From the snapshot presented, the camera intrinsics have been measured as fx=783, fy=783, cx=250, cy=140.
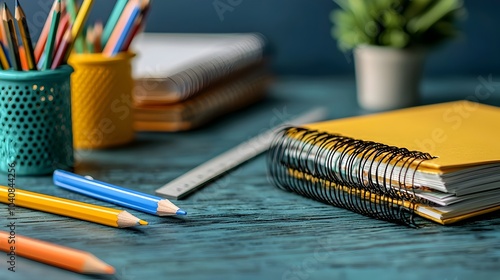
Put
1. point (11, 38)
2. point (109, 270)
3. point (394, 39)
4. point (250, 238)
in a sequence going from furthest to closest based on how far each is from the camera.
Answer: point (394, 39)
point (11, 38)
point (250, 238)
point (109, 270)

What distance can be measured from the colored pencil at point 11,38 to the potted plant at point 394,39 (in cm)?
56

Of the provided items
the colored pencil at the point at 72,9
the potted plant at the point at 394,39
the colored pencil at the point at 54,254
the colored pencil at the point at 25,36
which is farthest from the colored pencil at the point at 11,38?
the potted plant at the point at 394,39

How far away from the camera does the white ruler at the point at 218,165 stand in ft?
2.86

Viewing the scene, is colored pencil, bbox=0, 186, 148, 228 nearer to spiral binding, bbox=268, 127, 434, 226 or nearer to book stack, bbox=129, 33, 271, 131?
spiral binding, bbox=268, 127, 434, 226

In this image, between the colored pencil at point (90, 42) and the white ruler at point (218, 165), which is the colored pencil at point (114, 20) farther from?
the white ruler at point (218, 165)

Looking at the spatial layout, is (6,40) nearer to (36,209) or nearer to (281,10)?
(36,209)

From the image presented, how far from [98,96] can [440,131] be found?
0.45 m

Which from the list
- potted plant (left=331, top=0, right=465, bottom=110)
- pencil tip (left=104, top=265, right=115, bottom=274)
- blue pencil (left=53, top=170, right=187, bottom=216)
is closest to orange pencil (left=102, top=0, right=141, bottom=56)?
blue pencil (left=53, top=170, right=187, bottom=216)

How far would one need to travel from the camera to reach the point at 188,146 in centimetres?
108

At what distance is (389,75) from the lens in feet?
4.05

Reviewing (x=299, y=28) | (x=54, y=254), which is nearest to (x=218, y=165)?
(x=54, y=254)

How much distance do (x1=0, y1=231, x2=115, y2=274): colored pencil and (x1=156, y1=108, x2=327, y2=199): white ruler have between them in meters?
0.21

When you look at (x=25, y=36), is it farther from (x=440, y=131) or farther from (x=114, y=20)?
(x=440, y=131)

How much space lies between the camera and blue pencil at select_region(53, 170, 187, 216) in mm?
764
